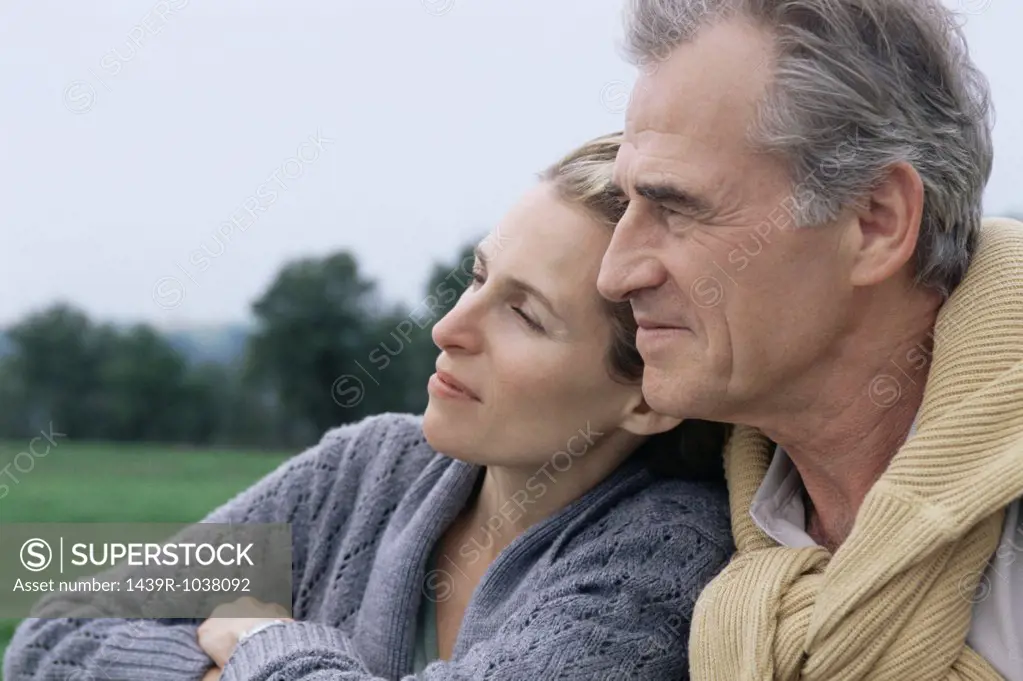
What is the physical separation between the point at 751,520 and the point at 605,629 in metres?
0.30

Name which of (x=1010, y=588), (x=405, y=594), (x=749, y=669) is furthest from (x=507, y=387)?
(x=1010, y=588)

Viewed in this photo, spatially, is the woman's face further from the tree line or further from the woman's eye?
the tree line

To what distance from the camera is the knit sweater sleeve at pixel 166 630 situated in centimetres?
221

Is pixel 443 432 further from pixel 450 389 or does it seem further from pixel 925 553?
pixel 925 553

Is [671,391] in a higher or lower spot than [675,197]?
lower

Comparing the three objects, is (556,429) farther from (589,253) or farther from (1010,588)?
(1010,588)

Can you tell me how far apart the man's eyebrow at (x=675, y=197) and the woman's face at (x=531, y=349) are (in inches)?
10.0

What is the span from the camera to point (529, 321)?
207 cm

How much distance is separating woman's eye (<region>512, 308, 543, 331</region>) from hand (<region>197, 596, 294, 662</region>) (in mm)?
681

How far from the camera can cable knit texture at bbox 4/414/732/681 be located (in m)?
1.85

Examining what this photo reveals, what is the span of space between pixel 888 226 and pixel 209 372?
5288 mm

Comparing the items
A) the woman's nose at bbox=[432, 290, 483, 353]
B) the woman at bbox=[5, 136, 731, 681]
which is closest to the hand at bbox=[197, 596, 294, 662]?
the woman at bbox=[5, 136, 731, 681]

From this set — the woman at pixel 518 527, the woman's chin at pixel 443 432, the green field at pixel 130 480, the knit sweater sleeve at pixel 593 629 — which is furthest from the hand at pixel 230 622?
the green field at pixel 130 480

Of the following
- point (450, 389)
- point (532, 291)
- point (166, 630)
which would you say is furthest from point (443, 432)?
point (166, 630)
